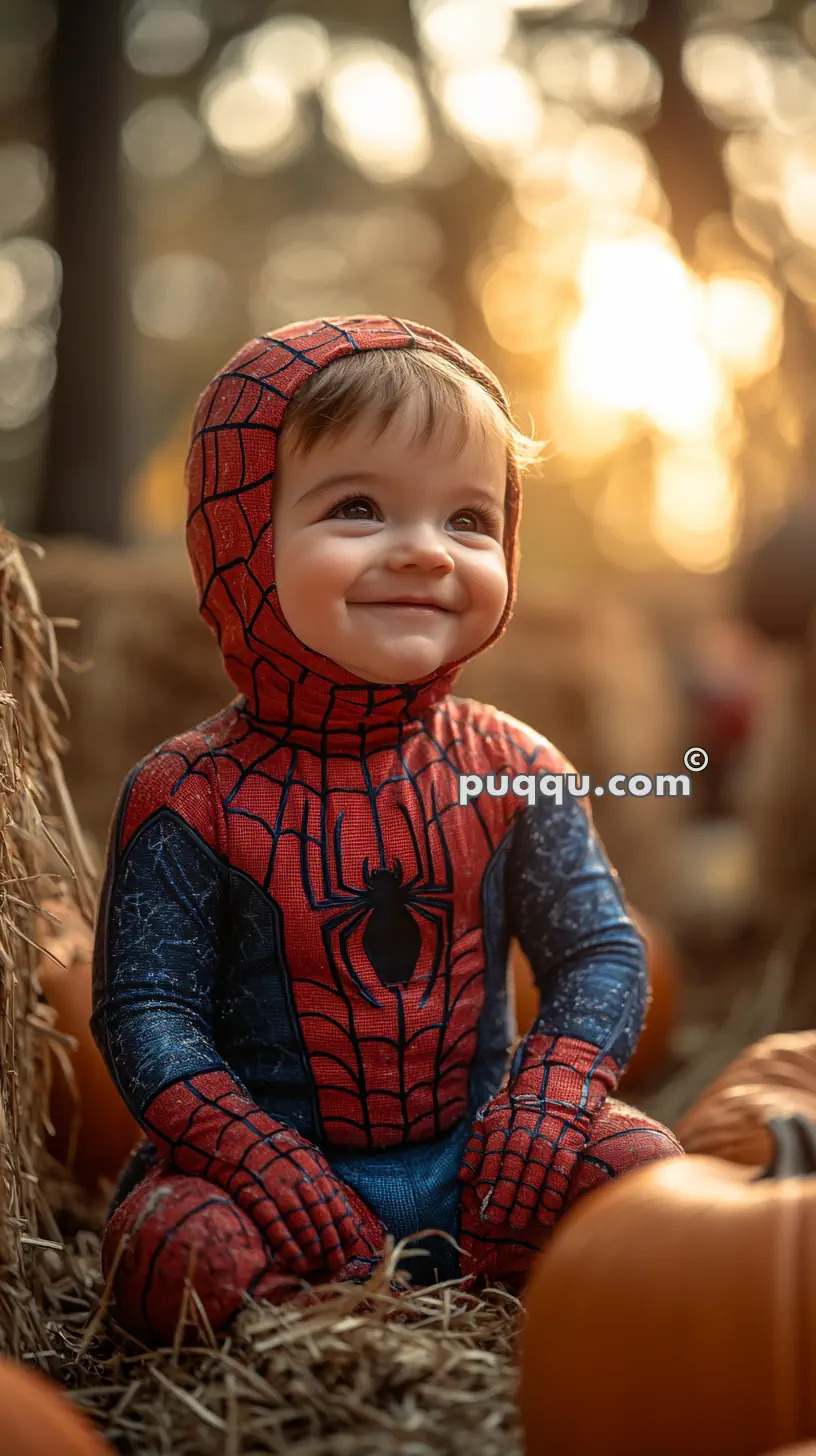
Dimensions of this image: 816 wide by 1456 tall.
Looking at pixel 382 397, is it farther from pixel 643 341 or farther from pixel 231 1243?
pixel 643 341

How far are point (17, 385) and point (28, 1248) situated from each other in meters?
5.92

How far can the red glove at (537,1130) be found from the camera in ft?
5.67

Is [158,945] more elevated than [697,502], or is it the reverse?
[697,502]

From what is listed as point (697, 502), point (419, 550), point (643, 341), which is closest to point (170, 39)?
point (697, 502)

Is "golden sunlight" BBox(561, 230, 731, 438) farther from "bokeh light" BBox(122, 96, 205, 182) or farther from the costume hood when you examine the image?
"bokeh light" BBox(122, 96, 205, 182)

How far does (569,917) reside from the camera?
6.41 feet

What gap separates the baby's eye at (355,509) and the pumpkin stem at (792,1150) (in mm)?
870

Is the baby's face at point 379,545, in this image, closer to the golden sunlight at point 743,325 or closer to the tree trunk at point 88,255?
the tree trunk at point 88,255

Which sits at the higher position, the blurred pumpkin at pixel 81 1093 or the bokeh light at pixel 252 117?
the bokeh light at pixel 252 117

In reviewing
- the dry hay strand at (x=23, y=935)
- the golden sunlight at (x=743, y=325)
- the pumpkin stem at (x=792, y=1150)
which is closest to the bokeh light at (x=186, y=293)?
the golden sunlight at (x=743, y=325)

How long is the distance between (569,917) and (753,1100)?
0.34 meters

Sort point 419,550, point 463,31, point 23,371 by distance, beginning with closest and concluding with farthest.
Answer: point 419,550 → point 23,371 → point 463,31

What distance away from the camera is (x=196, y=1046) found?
1766 millimetres

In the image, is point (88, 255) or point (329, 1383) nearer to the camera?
point (329, 1383)
